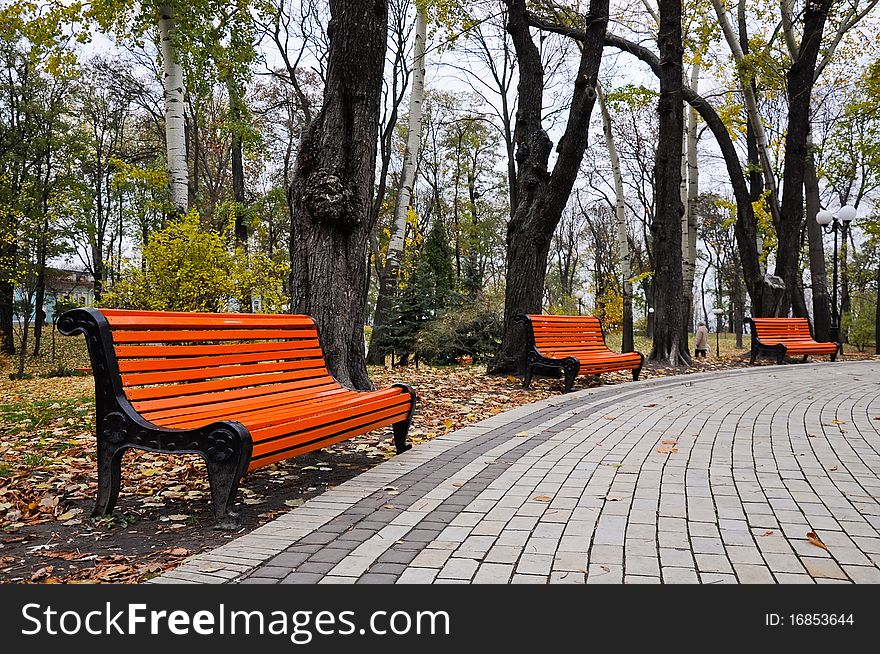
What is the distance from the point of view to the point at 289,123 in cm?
2320

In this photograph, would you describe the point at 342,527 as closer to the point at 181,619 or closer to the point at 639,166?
the point at 181,619

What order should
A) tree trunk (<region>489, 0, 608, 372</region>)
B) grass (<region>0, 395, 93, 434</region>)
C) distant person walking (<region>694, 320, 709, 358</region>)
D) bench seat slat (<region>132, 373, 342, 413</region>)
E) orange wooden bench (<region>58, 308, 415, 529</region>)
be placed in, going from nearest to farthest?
orange wooden bench (<region>58, 308, 415, 529</region>) < bench seat slat (<region>132, 373, 342, 413</region>) < grass (<region>0, 395, 93, 434</region>) < tree trunk (<region>489, 0, 608, 372</region>) < distant person walking (<region>694, 320, 709, 358</region>)

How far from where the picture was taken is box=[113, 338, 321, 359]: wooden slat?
12.5 ft

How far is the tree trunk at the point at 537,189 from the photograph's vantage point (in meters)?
10.4

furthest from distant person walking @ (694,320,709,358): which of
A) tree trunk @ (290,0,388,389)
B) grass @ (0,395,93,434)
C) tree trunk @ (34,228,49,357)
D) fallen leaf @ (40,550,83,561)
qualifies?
tree trunk @ (34,228,49,357)

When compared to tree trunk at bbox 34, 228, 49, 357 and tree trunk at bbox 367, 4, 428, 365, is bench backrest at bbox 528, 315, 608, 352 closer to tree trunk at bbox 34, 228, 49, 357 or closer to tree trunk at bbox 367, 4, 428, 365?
tree trunk at bbox 367, 4, 428, 365

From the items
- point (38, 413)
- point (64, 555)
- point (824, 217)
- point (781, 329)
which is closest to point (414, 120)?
point (781, 329)

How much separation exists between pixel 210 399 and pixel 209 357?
0.93 feet

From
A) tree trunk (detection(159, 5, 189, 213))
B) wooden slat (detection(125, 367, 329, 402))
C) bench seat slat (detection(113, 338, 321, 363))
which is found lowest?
wooden slat (detection(125, 367, 329, 402))

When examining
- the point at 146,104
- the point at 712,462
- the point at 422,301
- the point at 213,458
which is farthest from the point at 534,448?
the point at 146,104

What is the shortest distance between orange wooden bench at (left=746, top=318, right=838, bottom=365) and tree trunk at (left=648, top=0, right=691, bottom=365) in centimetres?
279

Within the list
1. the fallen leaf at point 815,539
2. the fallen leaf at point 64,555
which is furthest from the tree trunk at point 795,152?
the fallen leaf at point 64,555

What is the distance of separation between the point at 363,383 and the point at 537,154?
18.7ft

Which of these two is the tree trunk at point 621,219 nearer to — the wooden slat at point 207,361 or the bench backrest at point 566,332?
the bench backrest at point 566,332
